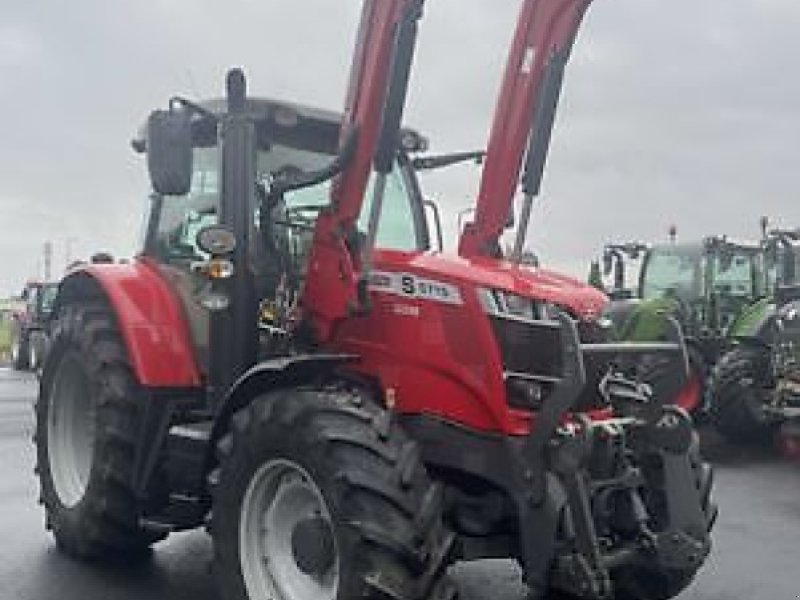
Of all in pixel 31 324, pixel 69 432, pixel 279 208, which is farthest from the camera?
pixel 31 324

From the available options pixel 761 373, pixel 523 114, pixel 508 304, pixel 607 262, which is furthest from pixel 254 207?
pixel 607 262

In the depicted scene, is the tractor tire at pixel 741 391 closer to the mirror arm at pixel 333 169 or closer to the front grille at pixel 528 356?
the front grille at pixel 528 356

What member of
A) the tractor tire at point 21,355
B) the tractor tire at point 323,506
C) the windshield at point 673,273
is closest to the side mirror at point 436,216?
the tractor tire at point 323,506

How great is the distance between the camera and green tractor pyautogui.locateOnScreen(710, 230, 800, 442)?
40.5 feet

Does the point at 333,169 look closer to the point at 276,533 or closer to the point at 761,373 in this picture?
the point at 276,533

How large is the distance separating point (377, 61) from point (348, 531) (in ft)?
6.86

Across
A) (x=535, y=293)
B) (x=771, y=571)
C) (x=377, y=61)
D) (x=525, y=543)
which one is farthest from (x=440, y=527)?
(x=771, y=571)

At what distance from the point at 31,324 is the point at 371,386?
23430 millimetres

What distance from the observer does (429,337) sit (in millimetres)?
5168

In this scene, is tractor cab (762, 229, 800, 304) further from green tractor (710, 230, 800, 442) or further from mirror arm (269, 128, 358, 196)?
mirror arm (269, 128, 358, 196)

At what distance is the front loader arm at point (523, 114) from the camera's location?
563cm

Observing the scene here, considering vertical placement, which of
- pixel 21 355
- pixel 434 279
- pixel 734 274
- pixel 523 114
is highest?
pixel 523 114

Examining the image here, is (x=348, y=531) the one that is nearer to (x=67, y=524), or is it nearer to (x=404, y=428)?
(x=404, y=428)

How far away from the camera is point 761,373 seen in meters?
13.0
